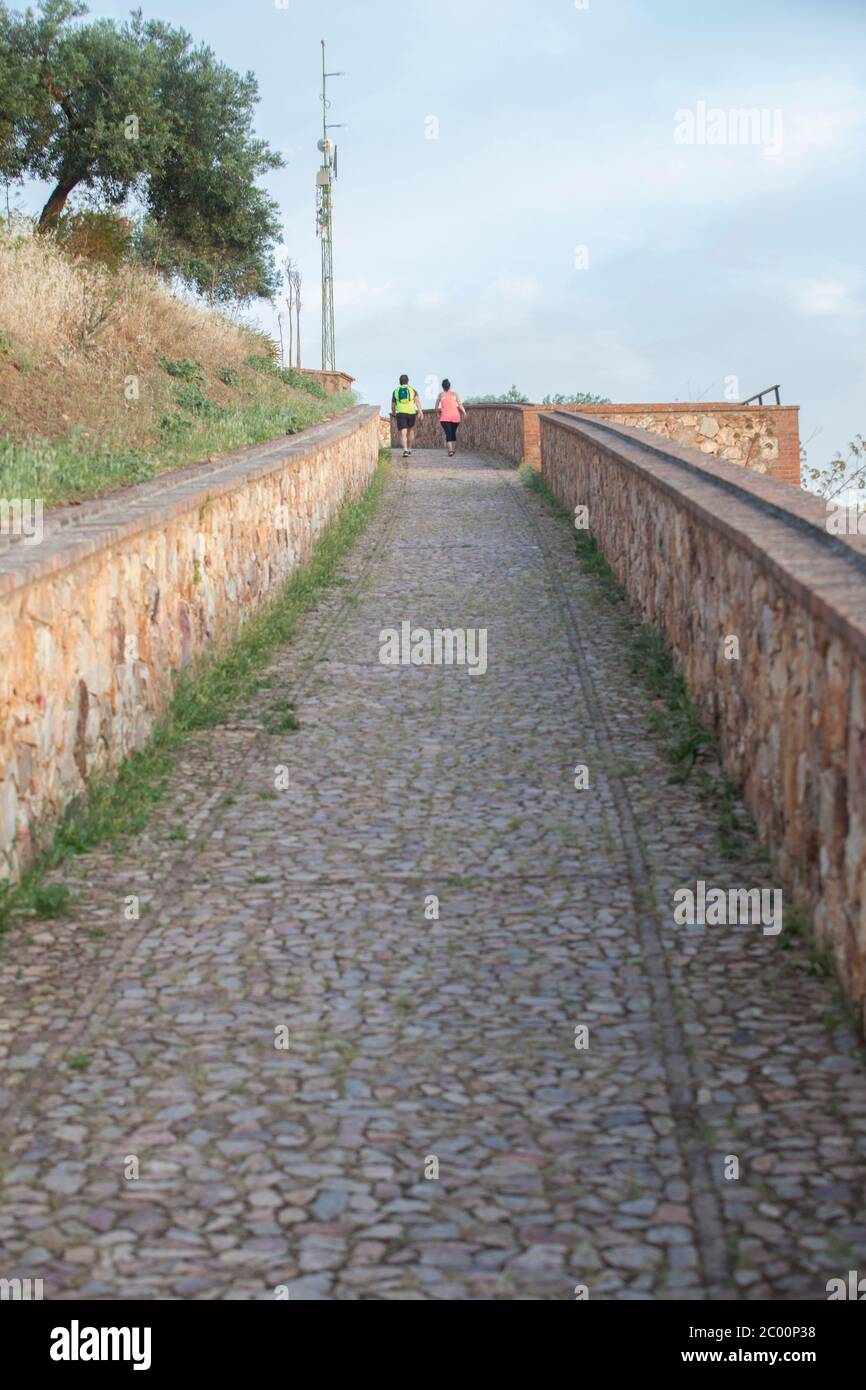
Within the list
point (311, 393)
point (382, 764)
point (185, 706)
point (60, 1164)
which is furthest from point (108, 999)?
point (311, 393)

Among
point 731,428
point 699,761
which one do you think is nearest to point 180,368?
point 731,428

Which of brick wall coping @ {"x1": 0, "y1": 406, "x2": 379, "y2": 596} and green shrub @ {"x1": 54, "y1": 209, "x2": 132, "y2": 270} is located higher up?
green shrub @ {"x1": 54, "y1": 209, "x2": 132, "y2": 270}

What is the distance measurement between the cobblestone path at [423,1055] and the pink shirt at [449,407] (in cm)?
2090

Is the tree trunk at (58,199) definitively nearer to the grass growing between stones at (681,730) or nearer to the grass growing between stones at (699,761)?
the grass growing between stones at (681,730)

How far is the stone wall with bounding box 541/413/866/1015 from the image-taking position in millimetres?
4953

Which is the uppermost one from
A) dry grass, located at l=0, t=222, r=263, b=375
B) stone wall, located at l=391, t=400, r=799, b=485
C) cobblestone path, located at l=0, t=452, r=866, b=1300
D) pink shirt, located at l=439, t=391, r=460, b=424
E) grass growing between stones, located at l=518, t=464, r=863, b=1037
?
dry grass, located at l=0, t=222, r=263, b=375

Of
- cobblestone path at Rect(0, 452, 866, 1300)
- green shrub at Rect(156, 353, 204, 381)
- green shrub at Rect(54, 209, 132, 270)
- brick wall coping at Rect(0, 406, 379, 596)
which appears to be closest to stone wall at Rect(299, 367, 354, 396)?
green shrub at Rect(54, 209, 132, 270)

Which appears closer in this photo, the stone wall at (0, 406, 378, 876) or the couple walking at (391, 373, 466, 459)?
the stone wall at (0, 406, 378, 876)

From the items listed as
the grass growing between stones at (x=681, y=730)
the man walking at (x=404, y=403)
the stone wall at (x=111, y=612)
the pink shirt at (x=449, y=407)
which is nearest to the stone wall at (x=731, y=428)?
the pink shirt at (x=449, y=407)

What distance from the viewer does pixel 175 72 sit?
1145 inches

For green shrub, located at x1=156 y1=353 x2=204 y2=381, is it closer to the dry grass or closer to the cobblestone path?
the dry grass

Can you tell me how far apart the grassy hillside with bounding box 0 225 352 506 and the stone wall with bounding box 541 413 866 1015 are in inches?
151

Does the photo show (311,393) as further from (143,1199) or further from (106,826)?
(143,1199)
